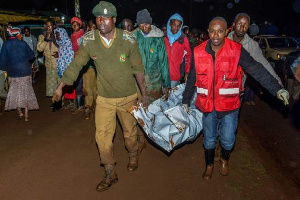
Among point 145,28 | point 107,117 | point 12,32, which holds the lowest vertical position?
point 107,117

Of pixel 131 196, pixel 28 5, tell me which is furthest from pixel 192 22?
pixel 131 196

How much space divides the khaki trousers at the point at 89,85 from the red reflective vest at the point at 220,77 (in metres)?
3.63

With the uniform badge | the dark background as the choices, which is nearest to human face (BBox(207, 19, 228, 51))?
the uniform badge

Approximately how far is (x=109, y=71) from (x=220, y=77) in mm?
1436

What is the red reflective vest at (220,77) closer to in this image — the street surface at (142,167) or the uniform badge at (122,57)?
the uniform badge at (122,57)

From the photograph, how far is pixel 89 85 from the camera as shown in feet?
22.5

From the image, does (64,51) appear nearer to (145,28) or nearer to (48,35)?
(48,35)

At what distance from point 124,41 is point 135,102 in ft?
3.02

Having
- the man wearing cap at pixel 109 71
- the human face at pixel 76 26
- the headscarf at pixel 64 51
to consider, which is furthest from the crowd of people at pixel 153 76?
the headscarf at pixel 64 51

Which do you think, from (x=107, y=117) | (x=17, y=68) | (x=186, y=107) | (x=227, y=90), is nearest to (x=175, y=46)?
(x=186, y=107)

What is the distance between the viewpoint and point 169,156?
5.03 metres

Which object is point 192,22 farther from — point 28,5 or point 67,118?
point 67,118

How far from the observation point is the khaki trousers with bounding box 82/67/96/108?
22.4 ft

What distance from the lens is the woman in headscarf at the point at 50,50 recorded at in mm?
7020
